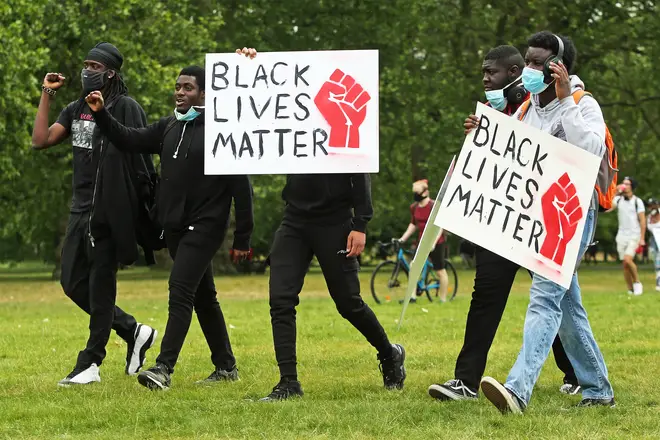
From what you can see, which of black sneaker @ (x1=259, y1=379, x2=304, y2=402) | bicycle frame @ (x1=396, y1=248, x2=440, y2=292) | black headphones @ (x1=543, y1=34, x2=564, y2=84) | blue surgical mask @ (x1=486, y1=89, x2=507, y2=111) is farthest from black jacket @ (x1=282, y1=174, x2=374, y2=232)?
bicycle frame @ (x1=396, y1=248, x2=440, y2=292)

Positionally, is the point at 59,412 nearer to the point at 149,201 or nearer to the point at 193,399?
the point at 193,399

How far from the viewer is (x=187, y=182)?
8.20m

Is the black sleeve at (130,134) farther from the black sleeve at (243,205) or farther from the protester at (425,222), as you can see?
the protester at (425,222)

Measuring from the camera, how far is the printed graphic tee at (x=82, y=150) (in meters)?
8.62

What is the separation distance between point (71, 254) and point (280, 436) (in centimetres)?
314

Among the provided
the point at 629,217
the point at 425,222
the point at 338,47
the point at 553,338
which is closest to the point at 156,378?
the point at 553,338

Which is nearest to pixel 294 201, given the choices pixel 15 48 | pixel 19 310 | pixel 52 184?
pixel 19 310

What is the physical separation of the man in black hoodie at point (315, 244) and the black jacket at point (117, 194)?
3.81 feet

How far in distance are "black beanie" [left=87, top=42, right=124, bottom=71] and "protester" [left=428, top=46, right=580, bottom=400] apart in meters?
2.63

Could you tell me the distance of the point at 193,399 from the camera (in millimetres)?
7699

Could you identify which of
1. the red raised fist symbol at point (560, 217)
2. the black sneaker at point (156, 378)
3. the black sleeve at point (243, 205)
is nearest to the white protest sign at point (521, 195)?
the red raised fist symbol at point (560, 217)

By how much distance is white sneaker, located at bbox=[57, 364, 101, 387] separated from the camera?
853 centimetres

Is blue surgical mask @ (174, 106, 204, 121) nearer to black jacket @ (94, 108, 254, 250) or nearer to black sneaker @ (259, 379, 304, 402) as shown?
black jacket @ (94, 108, 254, 250)

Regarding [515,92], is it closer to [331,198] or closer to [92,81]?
[331,198]
